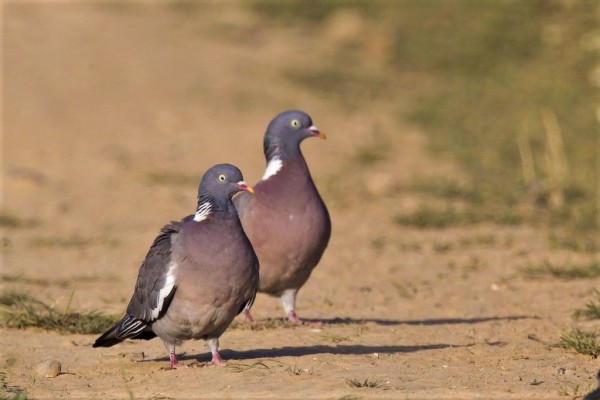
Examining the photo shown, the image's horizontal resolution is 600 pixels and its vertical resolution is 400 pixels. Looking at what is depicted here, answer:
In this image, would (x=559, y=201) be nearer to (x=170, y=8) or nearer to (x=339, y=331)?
(x=339, y=331)

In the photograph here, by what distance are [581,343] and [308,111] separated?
9920 millimetres

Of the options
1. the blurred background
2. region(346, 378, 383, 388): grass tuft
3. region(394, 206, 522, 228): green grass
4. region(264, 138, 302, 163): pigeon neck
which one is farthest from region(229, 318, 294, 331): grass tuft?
region(394, 206, 522, 228): green grass

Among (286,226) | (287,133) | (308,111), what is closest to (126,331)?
(286,226)

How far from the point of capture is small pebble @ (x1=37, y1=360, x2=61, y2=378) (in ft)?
19.5

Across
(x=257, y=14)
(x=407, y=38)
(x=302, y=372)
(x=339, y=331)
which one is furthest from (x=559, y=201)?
(x=257, y=14)

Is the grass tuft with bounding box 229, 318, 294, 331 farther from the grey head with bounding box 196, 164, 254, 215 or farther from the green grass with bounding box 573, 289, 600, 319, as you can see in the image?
the green grass with bounding box 573, 289, 600, 319

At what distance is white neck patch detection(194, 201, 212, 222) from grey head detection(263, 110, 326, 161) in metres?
1.66

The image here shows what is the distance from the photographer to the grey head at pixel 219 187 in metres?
6.06

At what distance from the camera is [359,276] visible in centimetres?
920

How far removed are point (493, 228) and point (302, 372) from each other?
570 centimetres

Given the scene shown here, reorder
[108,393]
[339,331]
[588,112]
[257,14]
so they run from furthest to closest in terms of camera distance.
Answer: [257,14] → [588,112] → [339,331] → [108,393]

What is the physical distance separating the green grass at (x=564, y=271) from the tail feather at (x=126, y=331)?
11.8 feet

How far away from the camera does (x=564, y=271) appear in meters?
8.82

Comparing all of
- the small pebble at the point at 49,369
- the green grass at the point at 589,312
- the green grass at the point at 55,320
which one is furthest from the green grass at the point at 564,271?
the small pebble at the point at 49,369
